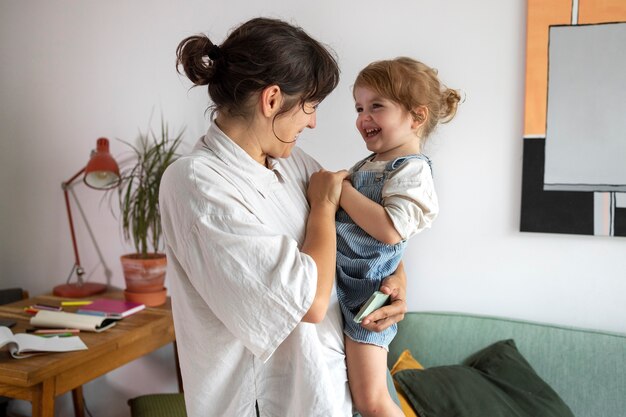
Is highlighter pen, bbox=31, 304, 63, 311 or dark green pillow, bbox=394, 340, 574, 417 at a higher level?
highlighter pen, bbox=31, 304, 63, 311

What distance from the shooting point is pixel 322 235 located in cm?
120

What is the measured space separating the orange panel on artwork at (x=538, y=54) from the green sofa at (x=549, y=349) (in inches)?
27.4

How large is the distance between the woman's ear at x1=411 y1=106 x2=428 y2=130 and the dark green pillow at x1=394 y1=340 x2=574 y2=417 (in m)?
0.85

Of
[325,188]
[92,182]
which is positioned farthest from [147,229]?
[325,188]

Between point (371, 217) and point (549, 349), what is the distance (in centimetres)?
111

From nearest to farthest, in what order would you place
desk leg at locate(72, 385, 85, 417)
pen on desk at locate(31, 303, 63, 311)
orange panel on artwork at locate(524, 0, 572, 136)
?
1. orange panel on artwork at locate(524, 0, 572, 136)
2. pen on desk at locate(31, 303, 63, 311)
3. desk leg at locate(72, 385, 85, 417)

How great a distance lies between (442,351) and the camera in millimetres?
2160

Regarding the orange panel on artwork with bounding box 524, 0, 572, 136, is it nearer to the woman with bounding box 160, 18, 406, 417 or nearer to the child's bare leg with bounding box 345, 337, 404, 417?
the woman with bounding box 160, 18, 406, 417

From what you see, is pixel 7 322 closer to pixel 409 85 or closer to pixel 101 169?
pixel 101 169

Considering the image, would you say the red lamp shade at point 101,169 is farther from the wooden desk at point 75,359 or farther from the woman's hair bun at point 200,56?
the woman's hair bun at point 200,56

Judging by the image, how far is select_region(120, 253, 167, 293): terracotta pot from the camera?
2391mm

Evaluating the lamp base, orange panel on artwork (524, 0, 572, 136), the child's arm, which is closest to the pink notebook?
the lamp base

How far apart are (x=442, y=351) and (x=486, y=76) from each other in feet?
3.28

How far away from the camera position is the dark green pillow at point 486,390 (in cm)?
184
